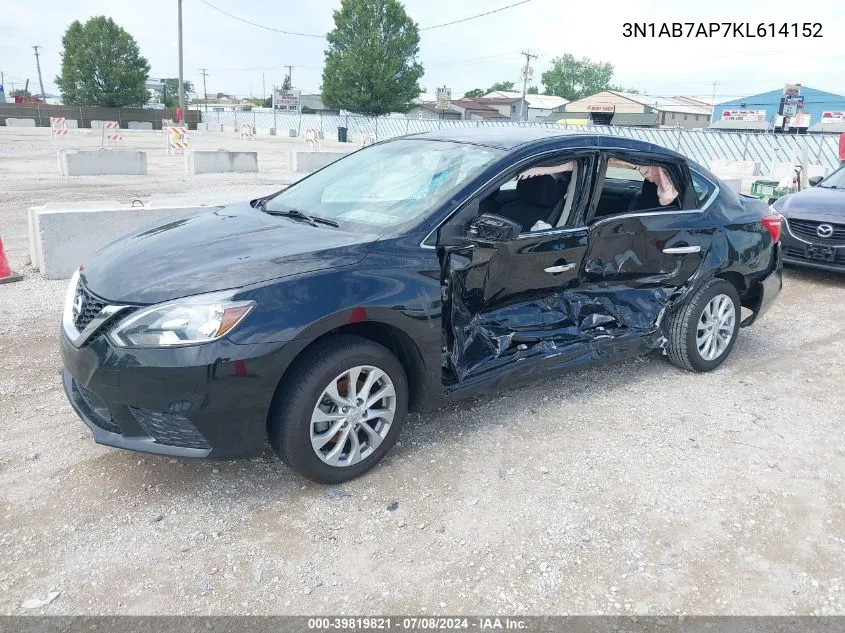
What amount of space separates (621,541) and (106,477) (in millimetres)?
2424

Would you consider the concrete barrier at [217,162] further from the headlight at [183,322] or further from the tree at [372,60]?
the tree at [372,60]

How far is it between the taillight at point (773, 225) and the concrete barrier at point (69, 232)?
516cm

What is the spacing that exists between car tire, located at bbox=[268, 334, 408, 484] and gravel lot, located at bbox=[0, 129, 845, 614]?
0.53 feet

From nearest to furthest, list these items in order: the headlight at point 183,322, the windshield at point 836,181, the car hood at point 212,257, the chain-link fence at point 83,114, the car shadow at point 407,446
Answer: the headlight at point 183,322 → the car hood at point 212,257 → the car shadow at point 407,446 → the windshield at point 836,181 → the chain-link fence at point 83,114

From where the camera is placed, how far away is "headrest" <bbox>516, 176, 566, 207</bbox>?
405 cm

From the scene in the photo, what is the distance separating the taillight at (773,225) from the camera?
5.03 m

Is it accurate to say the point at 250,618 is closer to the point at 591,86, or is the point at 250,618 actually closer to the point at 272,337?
the point at 272,337

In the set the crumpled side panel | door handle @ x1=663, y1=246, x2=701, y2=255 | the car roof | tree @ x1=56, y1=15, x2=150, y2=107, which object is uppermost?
tree @ x1=56, y1=15, x2=150, y2=107

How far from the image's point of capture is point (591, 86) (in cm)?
11750

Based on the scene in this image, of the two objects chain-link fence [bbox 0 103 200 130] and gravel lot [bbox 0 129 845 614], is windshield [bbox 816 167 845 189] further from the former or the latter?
chain-link fence [bbox 0 103 200 130]

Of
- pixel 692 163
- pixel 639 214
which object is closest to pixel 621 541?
pixel 639 214

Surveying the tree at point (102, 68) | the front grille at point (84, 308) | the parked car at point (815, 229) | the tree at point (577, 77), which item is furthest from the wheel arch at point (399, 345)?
the tree at point (577, 77)

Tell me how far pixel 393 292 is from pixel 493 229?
0.60m

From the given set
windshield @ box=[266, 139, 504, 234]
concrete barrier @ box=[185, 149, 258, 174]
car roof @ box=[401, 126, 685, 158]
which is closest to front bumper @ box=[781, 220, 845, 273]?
car roof @ box=[401, 126, 685, 158]
